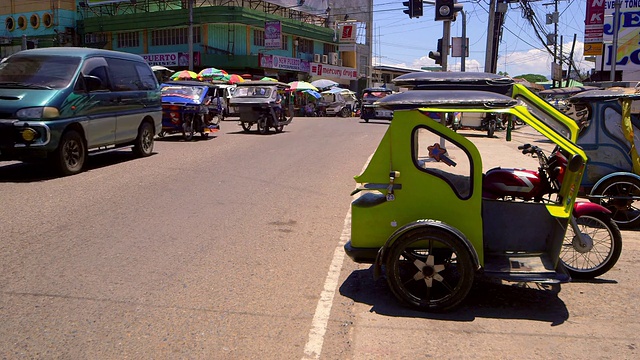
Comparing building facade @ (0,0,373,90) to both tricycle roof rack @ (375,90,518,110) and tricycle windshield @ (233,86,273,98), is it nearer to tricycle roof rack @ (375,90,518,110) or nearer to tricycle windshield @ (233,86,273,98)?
tricycle windshield @ (233,86,273,98)

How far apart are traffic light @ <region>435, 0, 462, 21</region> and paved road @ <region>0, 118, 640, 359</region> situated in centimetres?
1074

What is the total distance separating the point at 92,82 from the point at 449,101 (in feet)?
27.1

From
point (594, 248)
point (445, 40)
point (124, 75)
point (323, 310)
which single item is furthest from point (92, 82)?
point (445, 40)

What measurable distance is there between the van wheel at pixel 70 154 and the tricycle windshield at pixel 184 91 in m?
7.26

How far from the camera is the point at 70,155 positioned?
10.6 meters

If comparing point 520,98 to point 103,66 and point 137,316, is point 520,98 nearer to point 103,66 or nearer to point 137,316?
point 137,316

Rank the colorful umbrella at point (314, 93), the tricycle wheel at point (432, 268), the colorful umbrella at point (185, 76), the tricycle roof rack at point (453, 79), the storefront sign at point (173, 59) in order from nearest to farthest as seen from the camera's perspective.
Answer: the tricycle wheel at point (432, 268) < the tricycle roof rack at point (453, 79) < the colorful umbrella at point (185, 76) < the colorful umbrella at point (314, 93) < the storefront sign at point (173, 59)

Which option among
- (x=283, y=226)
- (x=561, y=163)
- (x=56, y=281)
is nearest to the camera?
(x=56, y=281)

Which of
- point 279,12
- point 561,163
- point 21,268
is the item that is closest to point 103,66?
point 21,268

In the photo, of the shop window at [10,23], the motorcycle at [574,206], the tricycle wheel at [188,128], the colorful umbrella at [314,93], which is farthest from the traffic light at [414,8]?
the shop window at [10,23]

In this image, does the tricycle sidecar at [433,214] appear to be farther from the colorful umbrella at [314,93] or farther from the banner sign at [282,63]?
the banner sign at [282,63]

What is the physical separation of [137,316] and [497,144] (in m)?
17.4

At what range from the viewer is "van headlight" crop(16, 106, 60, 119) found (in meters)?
9.73

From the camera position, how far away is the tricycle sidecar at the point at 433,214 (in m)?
4.67
